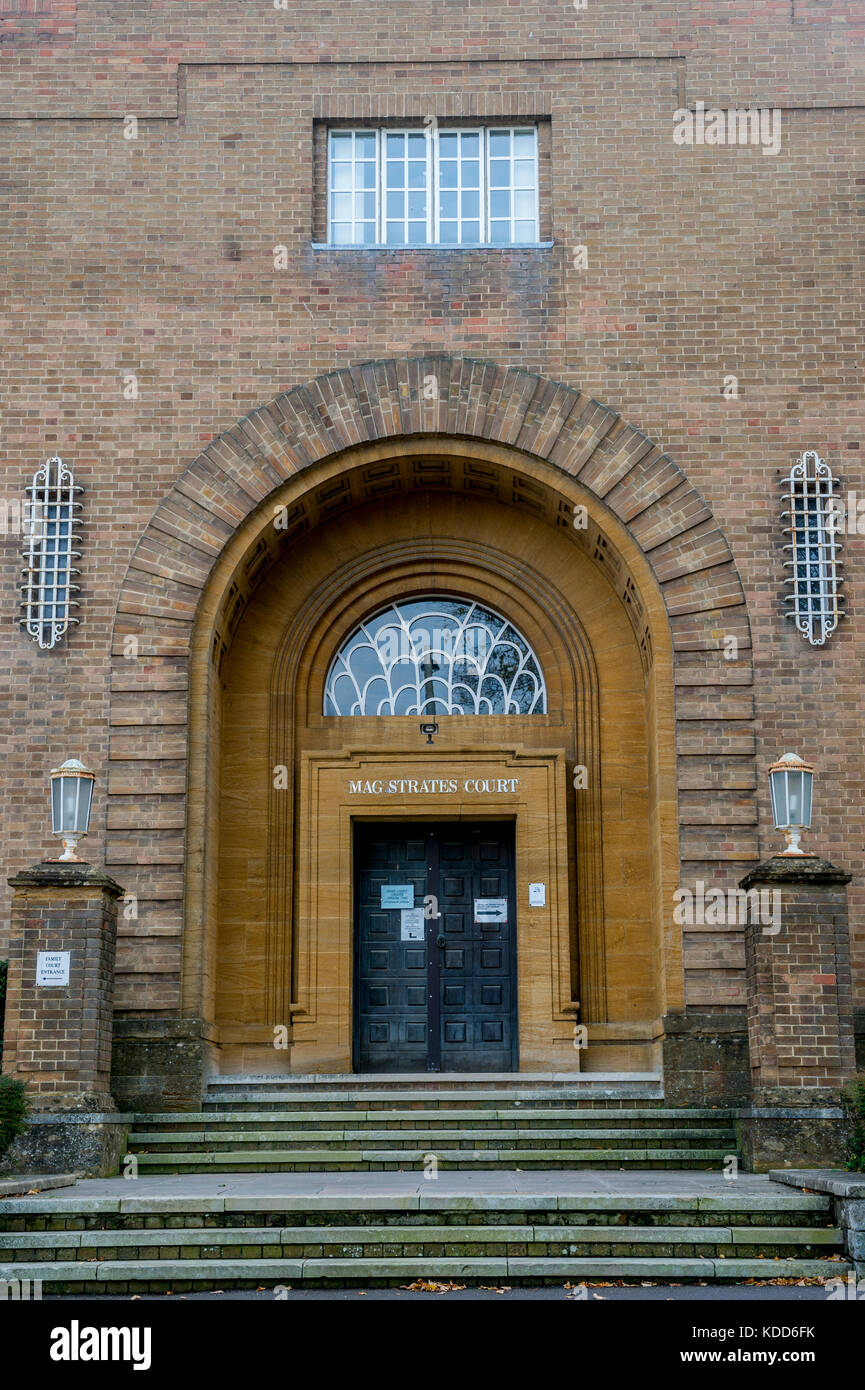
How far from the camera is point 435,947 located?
52.5ft

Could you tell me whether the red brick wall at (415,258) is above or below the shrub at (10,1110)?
above

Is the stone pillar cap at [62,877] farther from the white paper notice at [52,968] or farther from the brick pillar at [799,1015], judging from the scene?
the brick pillar at [799,1015]

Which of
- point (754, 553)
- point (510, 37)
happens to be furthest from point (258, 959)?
point (510, 37)

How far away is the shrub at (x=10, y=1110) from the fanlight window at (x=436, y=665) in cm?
581

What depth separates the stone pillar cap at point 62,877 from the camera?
1292 centimetres

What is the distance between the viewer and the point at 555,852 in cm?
1570

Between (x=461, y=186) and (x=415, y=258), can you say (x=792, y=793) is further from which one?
(x=461, y=186)

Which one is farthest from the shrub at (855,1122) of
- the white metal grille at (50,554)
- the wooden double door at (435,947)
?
the white metal grille at (50,554)

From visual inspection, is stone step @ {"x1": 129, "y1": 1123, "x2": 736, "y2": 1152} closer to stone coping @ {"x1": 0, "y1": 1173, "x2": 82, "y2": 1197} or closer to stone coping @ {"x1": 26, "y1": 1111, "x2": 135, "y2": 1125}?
stone coping @ {"x1": 26, "y1": 1111, "x2": 135, "y2": 1125}

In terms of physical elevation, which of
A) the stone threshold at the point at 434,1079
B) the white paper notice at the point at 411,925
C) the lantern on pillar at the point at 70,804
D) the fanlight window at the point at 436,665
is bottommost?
the stone threshold at the point at 434,1079

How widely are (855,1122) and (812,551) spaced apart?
18.8 ft

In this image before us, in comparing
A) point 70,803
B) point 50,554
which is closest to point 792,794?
point 70,803

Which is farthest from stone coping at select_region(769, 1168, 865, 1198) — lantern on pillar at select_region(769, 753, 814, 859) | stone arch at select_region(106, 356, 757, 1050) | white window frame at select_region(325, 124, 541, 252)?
white window frame at select_region(325, 124, 541, 252)

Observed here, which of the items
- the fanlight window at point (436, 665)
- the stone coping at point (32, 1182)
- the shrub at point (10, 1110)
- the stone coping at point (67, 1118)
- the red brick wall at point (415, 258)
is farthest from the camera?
the fanlight window at point (436, 665)
